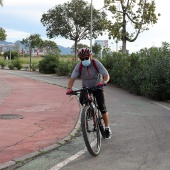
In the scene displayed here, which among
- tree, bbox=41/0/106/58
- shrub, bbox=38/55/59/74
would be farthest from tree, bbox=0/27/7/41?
shrub, bbox=38/55/59/74

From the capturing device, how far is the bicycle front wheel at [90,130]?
5839 millimetres

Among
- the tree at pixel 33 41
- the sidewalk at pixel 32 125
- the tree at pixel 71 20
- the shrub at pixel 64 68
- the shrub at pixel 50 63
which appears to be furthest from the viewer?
the tree at pixel 33 41

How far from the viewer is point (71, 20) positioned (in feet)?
141

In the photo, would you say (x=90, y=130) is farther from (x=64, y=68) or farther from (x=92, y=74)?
(x=64, y=68)

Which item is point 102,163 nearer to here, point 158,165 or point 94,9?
point 158,165

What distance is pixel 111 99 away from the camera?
1484 centimetres

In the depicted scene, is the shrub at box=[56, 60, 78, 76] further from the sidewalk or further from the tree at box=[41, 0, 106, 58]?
the sidewalk

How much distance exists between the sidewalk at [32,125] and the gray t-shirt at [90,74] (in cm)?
135

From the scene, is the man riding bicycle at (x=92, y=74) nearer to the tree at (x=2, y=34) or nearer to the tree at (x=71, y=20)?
the tree at (x=71, y=20)

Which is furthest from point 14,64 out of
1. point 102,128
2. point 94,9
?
point 102,128

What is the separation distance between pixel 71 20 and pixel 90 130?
124ft

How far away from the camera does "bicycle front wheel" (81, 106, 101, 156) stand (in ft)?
19.2

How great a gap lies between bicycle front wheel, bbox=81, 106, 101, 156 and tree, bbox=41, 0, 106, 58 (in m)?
36.4

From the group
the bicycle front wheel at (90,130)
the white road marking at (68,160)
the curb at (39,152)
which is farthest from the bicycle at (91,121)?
the curb at (39,152)
